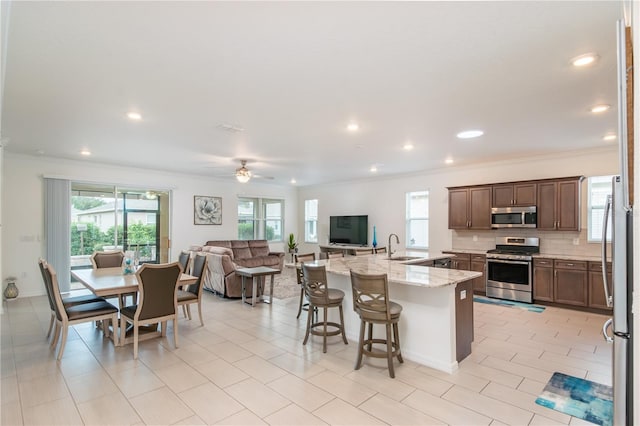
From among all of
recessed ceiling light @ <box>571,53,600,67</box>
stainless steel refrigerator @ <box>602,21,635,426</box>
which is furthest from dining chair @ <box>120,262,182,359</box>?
recessed ceiling light @ <box>571,53,600,67</box>

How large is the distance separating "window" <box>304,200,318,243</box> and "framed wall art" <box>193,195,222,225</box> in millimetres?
2952

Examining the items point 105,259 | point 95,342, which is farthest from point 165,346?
point 105,259

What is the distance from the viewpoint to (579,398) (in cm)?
277

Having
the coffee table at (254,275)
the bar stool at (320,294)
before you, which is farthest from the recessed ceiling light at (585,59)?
the coffee table at (254,275)

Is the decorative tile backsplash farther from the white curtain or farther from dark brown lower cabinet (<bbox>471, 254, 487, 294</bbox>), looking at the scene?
the white curtain

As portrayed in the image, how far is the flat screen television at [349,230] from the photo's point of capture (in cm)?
912

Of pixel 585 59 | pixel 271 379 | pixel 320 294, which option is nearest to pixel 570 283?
pixel 585 59

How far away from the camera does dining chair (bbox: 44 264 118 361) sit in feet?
11.6

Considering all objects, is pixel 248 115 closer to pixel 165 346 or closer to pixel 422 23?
pixel 422 23

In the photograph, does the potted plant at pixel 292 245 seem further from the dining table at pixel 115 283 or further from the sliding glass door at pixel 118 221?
the dining table at pixel 115 283

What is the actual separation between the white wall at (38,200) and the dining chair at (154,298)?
13.4ft

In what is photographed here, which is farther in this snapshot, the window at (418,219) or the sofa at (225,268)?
the window at (418,219)

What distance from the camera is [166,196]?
8.32 metres

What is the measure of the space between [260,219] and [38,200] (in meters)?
5.35
